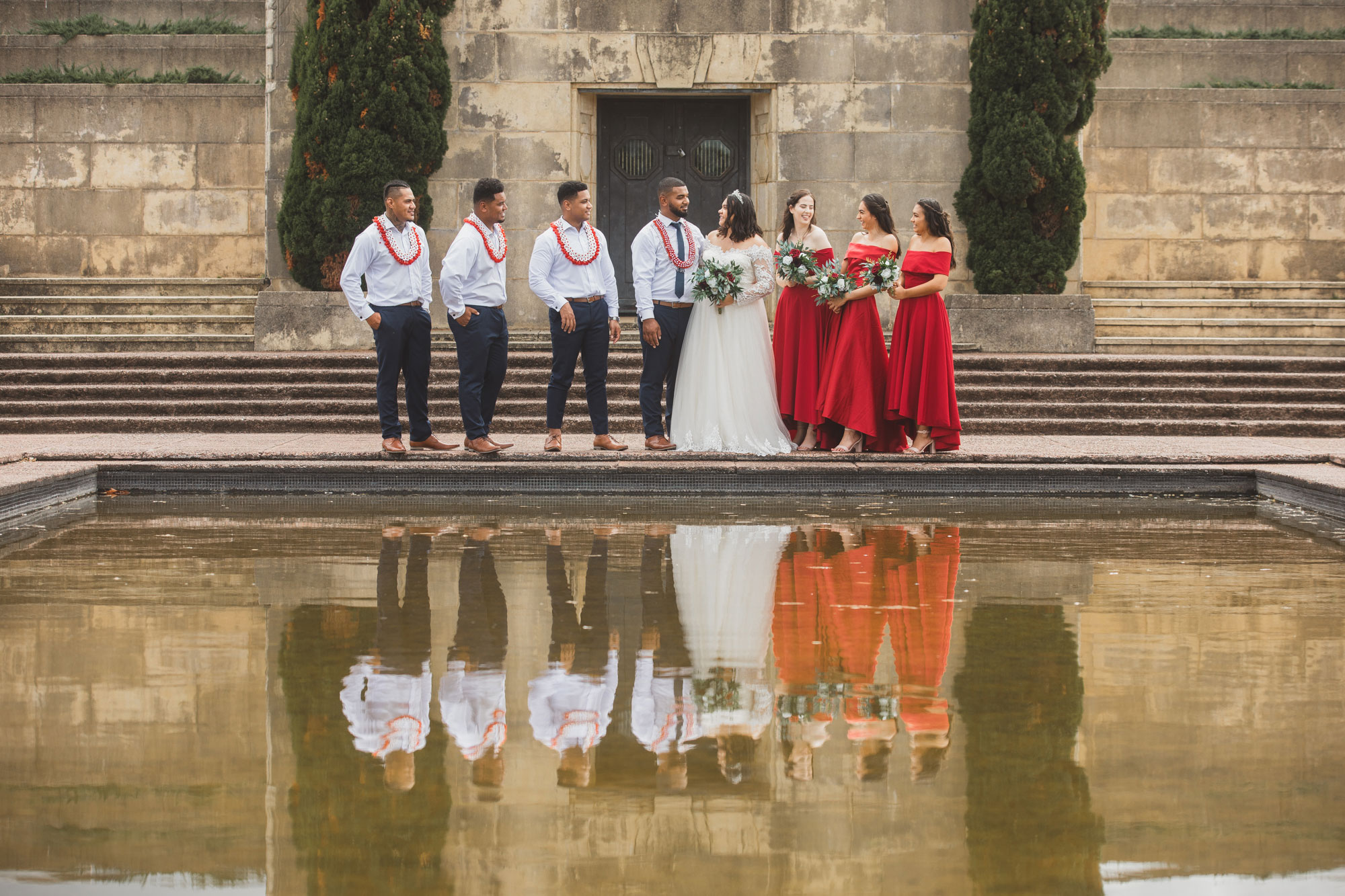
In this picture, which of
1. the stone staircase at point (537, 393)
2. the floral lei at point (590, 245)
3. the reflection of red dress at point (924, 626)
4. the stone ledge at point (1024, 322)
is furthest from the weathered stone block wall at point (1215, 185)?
the reflection of red dress at point (924, 626)

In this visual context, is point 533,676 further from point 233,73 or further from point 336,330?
point 233,73

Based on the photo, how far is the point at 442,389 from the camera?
1272cm

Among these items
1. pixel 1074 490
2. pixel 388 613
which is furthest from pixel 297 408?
pixel 388 613

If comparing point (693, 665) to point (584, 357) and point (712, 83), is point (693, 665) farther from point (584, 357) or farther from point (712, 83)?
point (712, 83)

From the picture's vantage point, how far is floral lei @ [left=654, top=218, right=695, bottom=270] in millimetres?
10297

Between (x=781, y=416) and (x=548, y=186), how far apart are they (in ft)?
18.2

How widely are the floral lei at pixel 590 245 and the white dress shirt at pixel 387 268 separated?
0.90 m

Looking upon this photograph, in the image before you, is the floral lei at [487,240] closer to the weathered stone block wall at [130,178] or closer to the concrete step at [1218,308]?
the weathered stone block wall at [130,178]

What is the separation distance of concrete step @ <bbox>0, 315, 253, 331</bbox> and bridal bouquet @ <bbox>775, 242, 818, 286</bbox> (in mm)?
7167

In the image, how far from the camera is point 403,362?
33.3 ft

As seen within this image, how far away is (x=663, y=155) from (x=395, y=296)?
656 centimetres

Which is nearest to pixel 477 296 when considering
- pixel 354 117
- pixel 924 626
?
pixel 354 117

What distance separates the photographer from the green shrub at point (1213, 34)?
1816 centimetres

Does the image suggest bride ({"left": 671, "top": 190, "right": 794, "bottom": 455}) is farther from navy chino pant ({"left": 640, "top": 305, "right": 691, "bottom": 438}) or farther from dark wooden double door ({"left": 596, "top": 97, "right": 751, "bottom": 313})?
dark wooden double door ({"left": 596, "top": 97, "right": 751, "bottom": 313})
